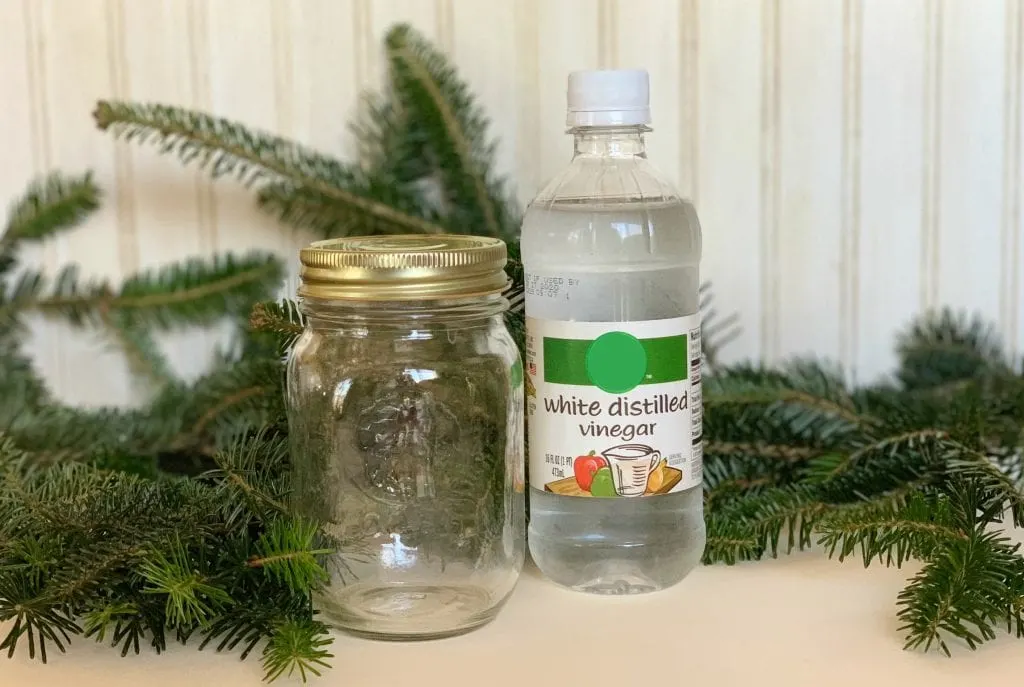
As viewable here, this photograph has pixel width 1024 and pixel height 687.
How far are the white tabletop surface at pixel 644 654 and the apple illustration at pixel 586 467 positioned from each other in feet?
0.25

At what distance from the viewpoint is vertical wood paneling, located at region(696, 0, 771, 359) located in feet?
3.03

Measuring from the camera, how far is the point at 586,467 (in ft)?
2.04

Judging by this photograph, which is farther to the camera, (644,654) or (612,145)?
(612,145)

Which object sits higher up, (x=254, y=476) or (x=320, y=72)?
(x=320, y=72)

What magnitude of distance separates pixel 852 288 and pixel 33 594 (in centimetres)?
73

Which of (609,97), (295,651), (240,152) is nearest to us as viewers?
(295,651)

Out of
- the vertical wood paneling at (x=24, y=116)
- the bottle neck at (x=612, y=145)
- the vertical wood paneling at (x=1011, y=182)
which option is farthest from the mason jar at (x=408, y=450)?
the vertical wood paneling at (x=1011, y=182)

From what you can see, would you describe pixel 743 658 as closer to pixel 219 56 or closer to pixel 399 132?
pixel 399 132

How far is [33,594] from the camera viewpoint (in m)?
0.56

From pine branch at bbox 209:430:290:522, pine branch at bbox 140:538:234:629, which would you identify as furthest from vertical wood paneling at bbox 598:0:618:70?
pine branch at bbox 140:538:234:629

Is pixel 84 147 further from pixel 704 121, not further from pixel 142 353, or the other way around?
pixel 704 121

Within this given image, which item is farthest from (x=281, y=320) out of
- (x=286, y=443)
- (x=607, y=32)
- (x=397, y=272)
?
(x=607, y=32)

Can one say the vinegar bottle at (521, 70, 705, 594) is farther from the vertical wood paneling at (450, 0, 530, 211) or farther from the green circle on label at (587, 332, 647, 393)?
the vertical wood paneling at (450, 0, 530, 211)

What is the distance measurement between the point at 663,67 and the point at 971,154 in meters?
0.30
